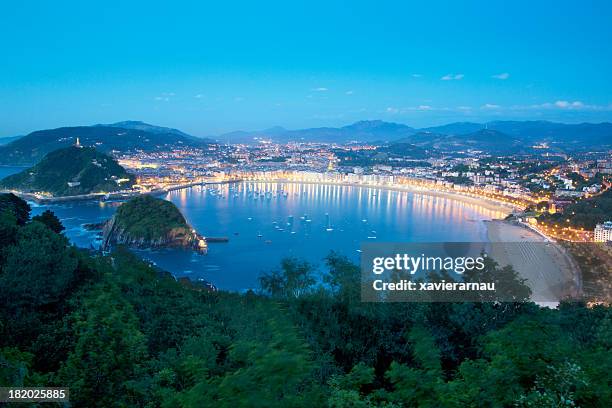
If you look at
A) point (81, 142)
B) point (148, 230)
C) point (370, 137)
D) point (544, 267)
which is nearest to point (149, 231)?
point (148, 230)

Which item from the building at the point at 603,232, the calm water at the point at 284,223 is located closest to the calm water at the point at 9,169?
the calm water at the point at 284,223

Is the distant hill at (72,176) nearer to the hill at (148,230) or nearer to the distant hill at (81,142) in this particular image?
the hill at (148,230)

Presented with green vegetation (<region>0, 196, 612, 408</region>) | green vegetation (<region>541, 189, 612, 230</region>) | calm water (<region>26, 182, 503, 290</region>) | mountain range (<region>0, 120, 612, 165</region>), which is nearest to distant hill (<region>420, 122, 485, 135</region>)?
mountain range (<region>0, 120, 612, 165</region>)

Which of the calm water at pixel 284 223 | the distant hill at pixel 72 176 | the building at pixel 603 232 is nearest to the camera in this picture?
the building at pixel 603 232

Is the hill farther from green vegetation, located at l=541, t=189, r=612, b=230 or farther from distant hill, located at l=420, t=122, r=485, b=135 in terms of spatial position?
distant hill, located at l=420, t=122, r=485, b=135

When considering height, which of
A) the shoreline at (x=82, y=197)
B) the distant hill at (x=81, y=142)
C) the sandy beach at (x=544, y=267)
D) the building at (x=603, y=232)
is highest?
the distant hill at (x=81, y=142)
